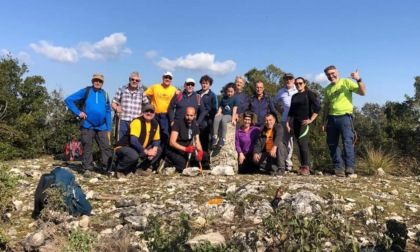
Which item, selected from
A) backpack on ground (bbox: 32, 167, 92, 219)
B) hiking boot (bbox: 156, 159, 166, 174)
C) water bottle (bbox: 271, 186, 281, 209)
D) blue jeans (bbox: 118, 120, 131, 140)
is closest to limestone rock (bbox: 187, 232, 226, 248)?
water bottle (bbox: 271, 186, 281, 209)

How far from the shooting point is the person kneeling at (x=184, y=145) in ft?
28.7

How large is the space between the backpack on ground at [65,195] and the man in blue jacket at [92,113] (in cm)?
291

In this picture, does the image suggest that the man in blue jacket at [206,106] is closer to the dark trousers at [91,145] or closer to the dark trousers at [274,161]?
the dark trousers at [274,161]

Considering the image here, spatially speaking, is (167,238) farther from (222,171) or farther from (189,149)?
(189,149)

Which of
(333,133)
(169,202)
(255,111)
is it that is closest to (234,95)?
(255,111)

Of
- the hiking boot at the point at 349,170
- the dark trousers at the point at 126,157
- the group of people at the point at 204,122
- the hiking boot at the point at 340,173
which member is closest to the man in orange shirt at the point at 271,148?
the group of people at the point at 204,122

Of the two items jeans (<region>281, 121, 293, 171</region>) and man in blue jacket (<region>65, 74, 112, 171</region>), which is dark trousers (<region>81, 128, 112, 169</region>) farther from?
jeans (<region>281, 121, 293, 171</region>)

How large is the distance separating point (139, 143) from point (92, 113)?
1393mm

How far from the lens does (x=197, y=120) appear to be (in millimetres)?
9242

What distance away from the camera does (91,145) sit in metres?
8.85

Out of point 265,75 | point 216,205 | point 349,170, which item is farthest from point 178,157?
point 265,75

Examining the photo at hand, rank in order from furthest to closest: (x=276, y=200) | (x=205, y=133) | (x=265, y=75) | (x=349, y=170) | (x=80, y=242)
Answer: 1. (x=265, y=75)
2. (x=205, y=133)
3. (x=349, y=170)
4. (x=276, y=200)
5. (x=80, y=242)

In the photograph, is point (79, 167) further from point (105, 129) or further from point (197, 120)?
point (197, 120)

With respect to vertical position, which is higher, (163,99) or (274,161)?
(163,99)
